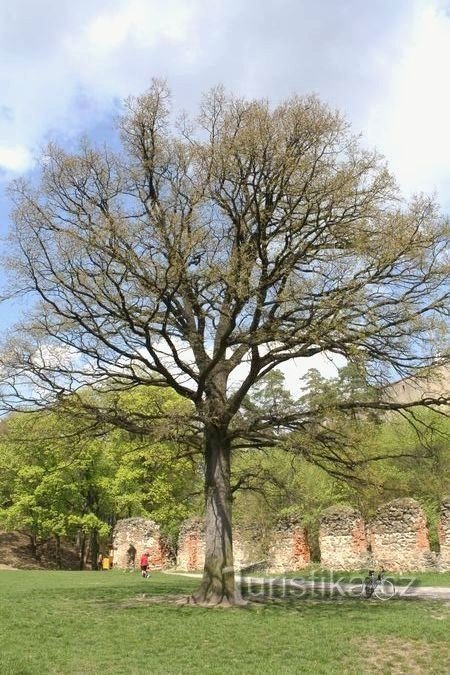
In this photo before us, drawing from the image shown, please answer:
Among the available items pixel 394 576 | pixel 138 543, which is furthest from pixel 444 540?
pixel 138 543

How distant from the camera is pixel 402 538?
74.6ft

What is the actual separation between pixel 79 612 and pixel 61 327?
6071 mm

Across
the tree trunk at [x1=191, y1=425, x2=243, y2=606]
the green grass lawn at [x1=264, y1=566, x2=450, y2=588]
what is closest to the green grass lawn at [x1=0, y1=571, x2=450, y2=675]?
the tree trunk at [x1=191, y1=425, x2=243, y2=606]

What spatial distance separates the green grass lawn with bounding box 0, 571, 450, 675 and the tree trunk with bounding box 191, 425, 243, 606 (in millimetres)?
756

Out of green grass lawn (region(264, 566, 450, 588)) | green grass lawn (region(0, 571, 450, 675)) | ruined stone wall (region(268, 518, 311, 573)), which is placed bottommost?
green grass lawn (region(0, 571, 450, 675))

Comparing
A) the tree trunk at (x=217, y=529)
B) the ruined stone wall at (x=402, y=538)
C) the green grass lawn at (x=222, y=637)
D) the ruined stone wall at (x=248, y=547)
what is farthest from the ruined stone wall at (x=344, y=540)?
the tree trunk at (x=217, y=529)

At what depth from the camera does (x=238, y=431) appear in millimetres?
14664

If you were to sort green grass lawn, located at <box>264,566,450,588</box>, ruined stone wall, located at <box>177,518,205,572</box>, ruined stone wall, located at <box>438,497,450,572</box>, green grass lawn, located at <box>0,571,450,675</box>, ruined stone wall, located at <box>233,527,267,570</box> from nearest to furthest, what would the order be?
green grass lawn, located at <box>0,571,450,675</box>
green grass lawn, located at <box>264,566,450,588</box>
ruined stone wall, located at <box>438,497,450,572</box>
ruined stone wall, located at <box>233,527,267,570</box>
ruined stone wall, located at <box>177,518,205,572</box>

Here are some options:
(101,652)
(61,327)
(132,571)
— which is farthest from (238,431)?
(132,571)

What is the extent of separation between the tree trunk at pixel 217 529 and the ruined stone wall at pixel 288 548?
11590 millimetres

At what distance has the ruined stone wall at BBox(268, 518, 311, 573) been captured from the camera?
25641mm

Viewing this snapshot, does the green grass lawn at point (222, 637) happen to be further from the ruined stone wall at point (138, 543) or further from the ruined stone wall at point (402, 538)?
the ruined stone wall at point (138, 543)

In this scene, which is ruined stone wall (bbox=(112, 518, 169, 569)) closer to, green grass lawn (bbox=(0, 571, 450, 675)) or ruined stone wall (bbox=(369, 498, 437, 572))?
ruined stone wall (bbox=(369, 498, 437, 572))

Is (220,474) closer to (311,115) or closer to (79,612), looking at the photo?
(79,612)
